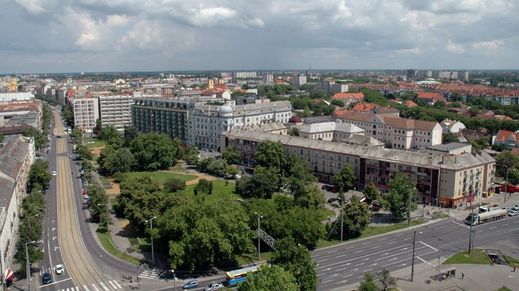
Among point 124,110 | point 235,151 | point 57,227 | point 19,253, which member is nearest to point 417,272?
point 19,253

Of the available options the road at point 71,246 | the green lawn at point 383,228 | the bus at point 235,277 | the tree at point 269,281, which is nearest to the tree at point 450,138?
the green lawn at point 383,228

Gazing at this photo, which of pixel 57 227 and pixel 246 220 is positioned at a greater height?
pixel 246 220

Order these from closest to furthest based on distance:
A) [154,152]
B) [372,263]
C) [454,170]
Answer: [372,263]
[454,170]
[154,152]

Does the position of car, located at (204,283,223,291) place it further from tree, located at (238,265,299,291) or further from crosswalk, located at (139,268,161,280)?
tree, located at (238,265,299,291)

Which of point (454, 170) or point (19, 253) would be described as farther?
point (454, 170)

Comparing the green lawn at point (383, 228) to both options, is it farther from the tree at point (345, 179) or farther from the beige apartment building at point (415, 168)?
the tree at point (345, 179)

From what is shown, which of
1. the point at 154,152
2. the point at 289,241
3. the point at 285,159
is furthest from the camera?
the point at 154,152

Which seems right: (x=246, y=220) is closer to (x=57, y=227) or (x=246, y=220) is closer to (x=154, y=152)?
(x=57, y=227)

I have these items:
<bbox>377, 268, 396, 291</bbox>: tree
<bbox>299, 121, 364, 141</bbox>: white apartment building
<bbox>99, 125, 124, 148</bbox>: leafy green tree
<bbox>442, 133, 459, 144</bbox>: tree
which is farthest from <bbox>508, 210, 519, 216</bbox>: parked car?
<bbox>99, 125, 124, 148</bbox>: leafy green tree
